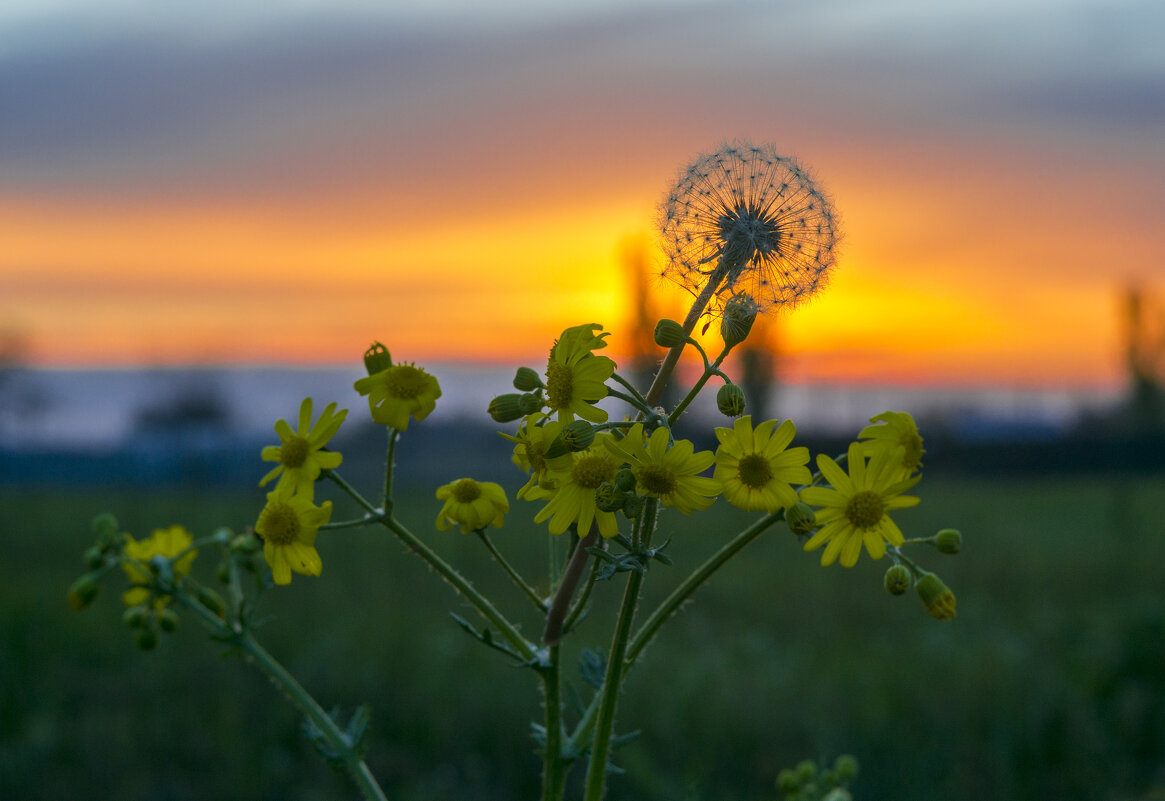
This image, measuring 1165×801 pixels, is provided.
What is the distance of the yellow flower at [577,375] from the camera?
1091 mm

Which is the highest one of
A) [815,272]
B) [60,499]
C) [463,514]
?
[815,272]

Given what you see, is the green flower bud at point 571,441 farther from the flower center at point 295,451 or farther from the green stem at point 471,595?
the flower center at point 295,451

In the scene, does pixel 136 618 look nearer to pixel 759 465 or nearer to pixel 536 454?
pixel 536 454

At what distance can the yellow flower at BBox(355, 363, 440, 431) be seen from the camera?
1.17 m

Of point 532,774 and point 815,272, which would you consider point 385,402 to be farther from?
point 532,774

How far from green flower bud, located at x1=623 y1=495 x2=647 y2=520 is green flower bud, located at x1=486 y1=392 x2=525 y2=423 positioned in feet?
0.69

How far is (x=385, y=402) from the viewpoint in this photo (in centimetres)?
118

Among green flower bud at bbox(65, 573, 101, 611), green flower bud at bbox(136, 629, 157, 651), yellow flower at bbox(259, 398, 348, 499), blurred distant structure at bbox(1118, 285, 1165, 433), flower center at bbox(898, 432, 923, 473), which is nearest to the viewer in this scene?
flower center at bbox(898, 432, 923, 473)

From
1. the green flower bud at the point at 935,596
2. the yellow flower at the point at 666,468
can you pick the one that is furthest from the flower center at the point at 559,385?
the green flower bud at the point at 935,596

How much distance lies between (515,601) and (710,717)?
10.5 ft

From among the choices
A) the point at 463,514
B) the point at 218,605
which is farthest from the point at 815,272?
the point at 218,605

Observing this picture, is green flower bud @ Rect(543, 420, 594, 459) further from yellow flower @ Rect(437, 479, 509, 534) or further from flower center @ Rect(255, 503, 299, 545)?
flower center @ Rect(255, 503, 299, 545)

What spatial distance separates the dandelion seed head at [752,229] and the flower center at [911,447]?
0.27 metres

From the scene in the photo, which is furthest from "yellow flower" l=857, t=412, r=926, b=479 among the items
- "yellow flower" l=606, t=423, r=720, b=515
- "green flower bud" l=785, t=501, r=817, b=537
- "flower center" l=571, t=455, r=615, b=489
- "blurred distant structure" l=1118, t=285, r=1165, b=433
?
"blurred distant structure" l=1118, t=285, r=1165, b=433
